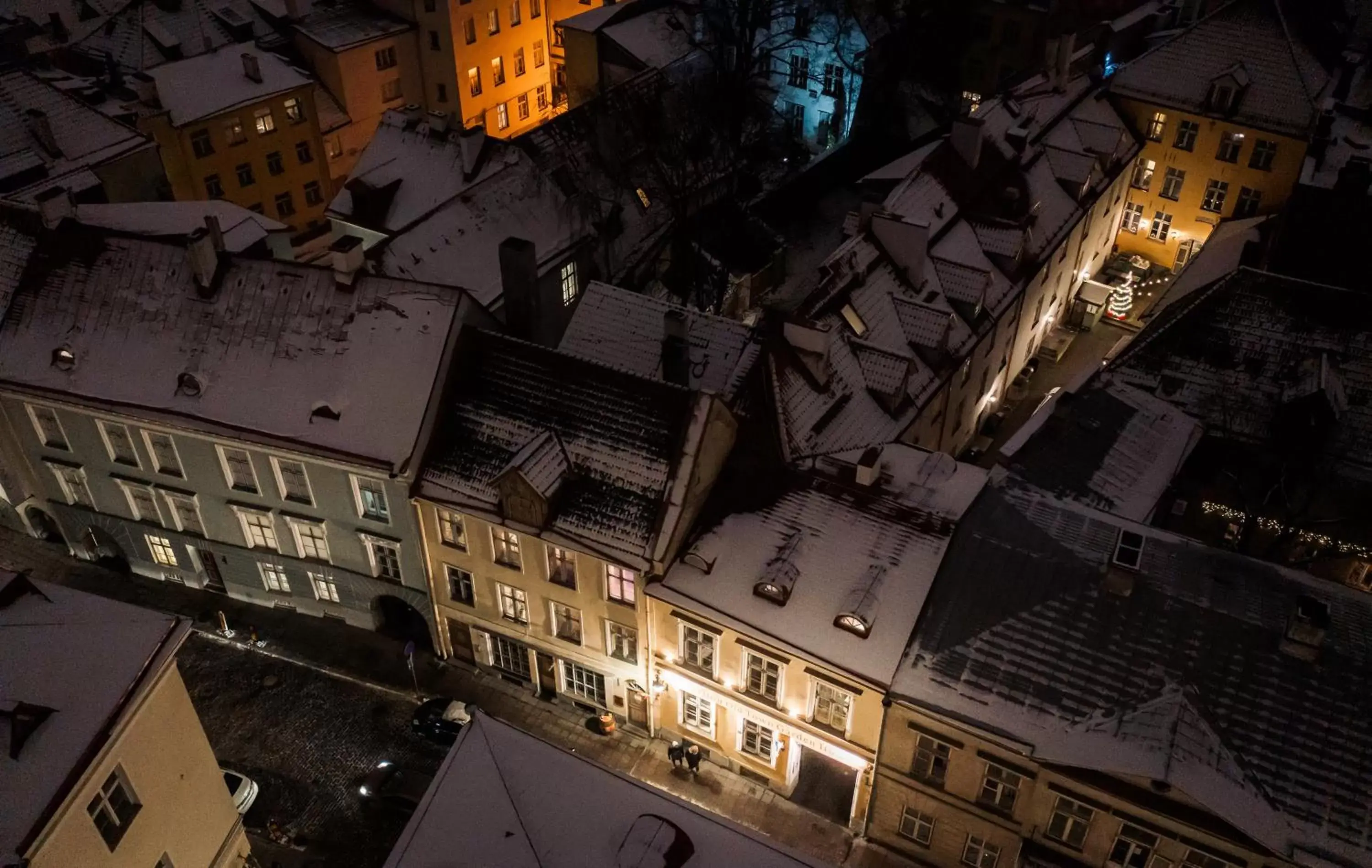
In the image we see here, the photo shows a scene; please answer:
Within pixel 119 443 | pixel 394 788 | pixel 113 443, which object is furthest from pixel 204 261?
pixel 394 788

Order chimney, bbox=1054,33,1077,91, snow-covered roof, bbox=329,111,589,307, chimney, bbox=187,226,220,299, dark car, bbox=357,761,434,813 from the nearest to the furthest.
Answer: dark car, bbox=357,761,434,813
chimney, bbox=187,226,220,299
snow-covered roof, bbox=329,111,589,307
chimney, bbox=1054,33,1077,91

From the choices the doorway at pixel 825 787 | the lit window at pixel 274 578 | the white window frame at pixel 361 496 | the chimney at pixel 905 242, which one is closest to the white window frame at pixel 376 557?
the white window frame at pixel 361 496

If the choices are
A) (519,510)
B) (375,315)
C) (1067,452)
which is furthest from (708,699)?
(375,315)

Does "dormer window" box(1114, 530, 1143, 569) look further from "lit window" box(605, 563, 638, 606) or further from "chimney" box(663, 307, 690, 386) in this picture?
"chimney" box(663, 307, 690, 386)

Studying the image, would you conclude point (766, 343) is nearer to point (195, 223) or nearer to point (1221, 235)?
point (195, 223)

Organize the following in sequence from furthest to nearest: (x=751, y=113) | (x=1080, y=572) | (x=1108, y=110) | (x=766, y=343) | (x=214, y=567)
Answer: (x=751, y=113) → (x=1108, y=110) → (x=214, y=567) → (x=766, y=343) → (x=1080, y=572)

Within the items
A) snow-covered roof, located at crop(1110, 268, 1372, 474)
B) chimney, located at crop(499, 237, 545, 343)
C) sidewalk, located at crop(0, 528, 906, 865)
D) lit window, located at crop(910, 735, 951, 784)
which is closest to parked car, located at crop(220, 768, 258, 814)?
sidewalk, located at crop(0, 528, 906, 865)
